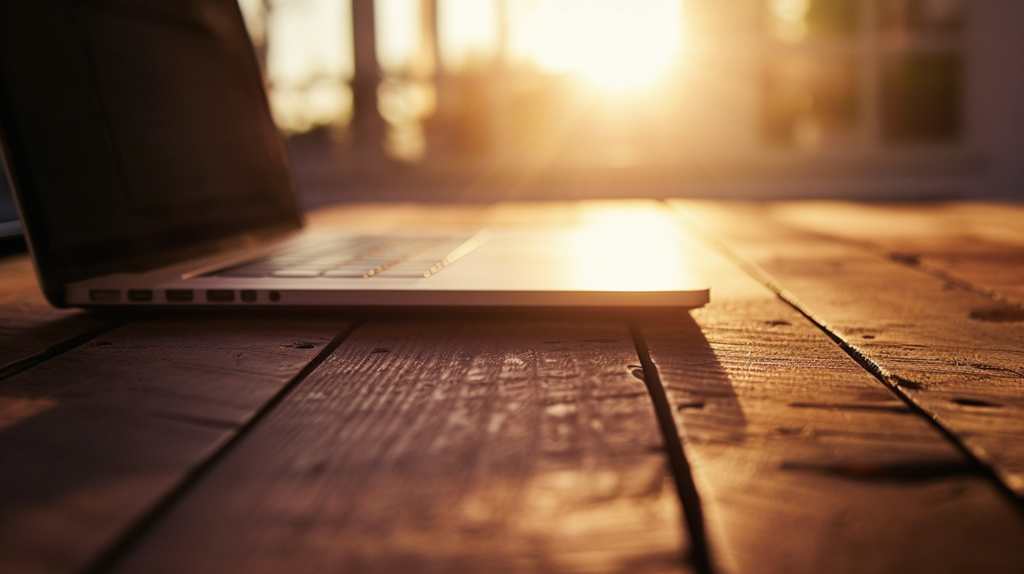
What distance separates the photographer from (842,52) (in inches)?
154

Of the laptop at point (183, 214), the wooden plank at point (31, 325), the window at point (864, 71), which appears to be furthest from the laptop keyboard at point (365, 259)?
the window at point (864, 71)

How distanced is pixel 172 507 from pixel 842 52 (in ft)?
14.4

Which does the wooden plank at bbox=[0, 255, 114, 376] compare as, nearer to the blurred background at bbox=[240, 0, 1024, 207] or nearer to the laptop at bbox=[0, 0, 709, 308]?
the laptop at bbox=[0, 0, 709, 308]

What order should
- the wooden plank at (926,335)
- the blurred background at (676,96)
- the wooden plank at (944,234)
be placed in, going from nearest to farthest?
1. the wooden plank at (926,335)
2. the wooden plank at (944,234)
3. the blurred background at (676,96)

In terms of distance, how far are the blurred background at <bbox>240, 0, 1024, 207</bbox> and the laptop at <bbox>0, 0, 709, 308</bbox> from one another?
8.79 feet

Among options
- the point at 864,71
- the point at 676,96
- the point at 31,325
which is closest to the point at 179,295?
the point at 31,325

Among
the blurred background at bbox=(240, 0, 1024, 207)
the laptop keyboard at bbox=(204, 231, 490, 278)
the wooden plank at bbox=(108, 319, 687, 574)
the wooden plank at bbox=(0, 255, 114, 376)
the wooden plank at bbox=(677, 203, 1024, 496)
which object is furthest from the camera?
the blurred background at bbox=(240, 0, 1024, 207)

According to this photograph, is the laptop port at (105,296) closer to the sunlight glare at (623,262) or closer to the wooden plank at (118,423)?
the wooden plank at (118,423)

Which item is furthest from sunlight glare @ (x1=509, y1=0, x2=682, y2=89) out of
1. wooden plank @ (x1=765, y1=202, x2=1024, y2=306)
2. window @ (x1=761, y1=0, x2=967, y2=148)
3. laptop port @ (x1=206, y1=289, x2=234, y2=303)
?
laptop port @ (x1=206, y1=289, x2=234, y2=303)

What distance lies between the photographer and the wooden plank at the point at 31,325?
1.62 feet

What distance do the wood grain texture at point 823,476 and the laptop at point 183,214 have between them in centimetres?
13

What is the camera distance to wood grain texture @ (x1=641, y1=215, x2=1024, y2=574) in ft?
0.77

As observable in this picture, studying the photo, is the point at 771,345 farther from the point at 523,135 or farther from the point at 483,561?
the point at 523,135

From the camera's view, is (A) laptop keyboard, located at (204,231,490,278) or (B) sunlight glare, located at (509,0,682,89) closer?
(A) laptop keyboard, located at (204,231,490,278)
